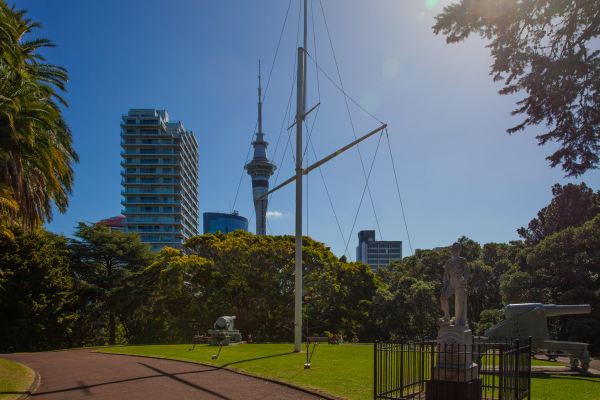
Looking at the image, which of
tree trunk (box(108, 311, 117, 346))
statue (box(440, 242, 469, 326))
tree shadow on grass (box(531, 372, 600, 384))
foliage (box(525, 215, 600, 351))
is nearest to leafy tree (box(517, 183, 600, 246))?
foliage (box(525, 215, 600, 351))

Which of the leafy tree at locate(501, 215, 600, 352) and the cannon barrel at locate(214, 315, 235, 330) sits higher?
the leafy tree at locate(501, 215, 600, 352)

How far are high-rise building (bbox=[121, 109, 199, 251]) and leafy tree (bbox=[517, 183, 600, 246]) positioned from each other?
9957cm

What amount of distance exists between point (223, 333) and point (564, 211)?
103ft

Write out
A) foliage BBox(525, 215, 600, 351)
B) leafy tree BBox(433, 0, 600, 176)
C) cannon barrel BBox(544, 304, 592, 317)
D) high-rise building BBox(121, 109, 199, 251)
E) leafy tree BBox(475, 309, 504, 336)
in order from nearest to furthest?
leafy tree BBox(433, 0, 600, 176) < cannon barrel BBox(544, 304, 592, 317) < foliage BBox(525, 215, 600, 351) < leafy tree BBox(475, 309, 504, 336) < high-rise building BBox(121, 109, 199, 251)

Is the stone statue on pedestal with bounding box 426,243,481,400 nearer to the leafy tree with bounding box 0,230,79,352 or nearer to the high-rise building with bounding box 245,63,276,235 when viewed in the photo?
the leafy tree with bounding box 0,230,79,352

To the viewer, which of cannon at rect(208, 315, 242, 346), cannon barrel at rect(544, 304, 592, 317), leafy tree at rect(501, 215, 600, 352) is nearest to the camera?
cannon barrel at rect(544, 304, 592, 317)

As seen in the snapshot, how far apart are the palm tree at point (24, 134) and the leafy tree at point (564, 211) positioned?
38.4 meters

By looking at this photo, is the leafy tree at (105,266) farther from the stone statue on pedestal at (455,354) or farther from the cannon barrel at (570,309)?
the stone statue on pedestal at (455,354)

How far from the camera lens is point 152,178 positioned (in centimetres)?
13375

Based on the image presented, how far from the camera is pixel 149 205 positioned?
132 m

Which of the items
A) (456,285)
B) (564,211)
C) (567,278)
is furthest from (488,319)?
(456,285)

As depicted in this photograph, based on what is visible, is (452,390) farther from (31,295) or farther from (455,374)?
(31,295)

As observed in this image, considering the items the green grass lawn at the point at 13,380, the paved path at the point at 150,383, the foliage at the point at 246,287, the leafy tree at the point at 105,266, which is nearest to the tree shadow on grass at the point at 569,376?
the paved path at the point at 150,383

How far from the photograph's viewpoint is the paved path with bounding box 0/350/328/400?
42.0 feet
